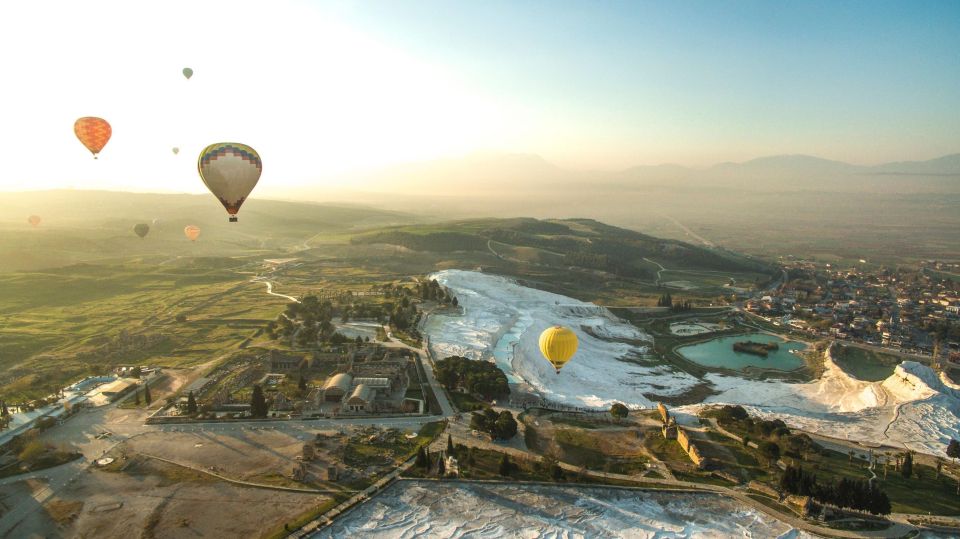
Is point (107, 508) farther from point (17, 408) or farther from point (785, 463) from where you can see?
point (785, 463)

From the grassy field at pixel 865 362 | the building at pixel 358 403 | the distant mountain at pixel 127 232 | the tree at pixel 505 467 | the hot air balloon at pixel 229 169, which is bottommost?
the grassy field at pixel 865 362

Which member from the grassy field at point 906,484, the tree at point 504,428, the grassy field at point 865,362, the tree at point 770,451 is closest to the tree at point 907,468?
the grassy field at point 906,484

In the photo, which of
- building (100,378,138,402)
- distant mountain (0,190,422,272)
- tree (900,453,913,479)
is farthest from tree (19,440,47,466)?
distant mountain (0,190,422,272)

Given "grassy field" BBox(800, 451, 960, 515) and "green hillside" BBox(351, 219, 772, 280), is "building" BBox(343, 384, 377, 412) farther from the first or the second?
"green hillside" BBox(351, 219, 772, 280)

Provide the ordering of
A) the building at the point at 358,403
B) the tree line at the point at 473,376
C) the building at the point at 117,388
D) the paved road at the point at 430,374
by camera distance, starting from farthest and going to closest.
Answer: the building at the point at 117,388 < the tree line at the point at 473,376 < the paved road at the point at 430,374 < the building at the point at 358,403

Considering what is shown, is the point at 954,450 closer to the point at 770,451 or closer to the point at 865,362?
the point at 770,451

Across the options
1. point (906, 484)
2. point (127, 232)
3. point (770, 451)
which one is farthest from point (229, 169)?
point (127, 232)

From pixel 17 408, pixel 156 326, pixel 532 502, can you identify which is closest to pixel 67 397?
pixel 17 408

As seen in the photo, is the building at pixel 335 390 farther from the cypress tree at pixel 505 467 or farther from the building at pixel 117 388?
the building at pixel 117 388
